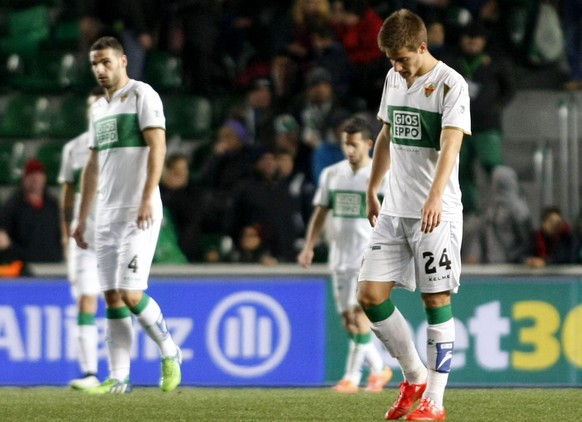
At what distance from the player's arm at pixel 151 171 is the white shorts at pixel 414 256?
1863mm

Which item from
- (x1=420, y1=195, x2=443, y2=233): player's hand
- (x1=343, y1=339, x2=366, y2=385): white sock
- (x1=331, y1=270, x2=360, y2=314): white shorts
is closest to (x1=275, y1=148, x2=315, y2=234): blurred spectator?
(x1=331, y1=270, x2=360, y2=314): white shorts

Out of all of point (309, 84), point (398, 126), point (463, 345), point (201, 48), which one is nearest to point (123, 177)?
point (398, 126)

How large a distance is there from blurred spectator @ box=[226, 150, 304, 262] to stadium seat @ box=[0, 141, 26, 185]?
2.99 m

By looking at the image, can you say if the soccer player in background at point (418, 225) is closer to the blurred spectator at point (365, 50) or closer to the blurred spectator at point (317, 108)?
the blurred spectator at point (317, 108)

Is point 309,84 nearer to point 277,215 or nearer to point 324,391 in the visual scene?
point 277,215

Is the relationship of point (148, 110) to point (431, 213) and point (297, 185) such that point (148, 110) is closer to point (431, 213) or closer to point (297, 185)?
point (431, 213)

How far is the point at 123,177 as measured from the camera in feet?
29.9

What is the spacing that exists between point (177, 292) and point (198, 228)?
1352mm

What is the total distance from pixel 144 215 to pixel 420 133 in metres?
2.17

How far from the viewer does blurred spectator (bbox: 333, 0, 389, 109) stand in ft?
48.7

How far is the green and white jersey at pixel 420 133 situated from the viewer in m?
7.21

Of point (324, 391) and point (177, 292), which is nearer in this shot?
point (324, 391)

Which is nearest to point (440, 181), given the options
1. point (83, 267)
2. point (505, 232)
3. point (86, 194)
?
point (86, 194)

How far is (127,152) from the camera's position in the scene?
9125mm
